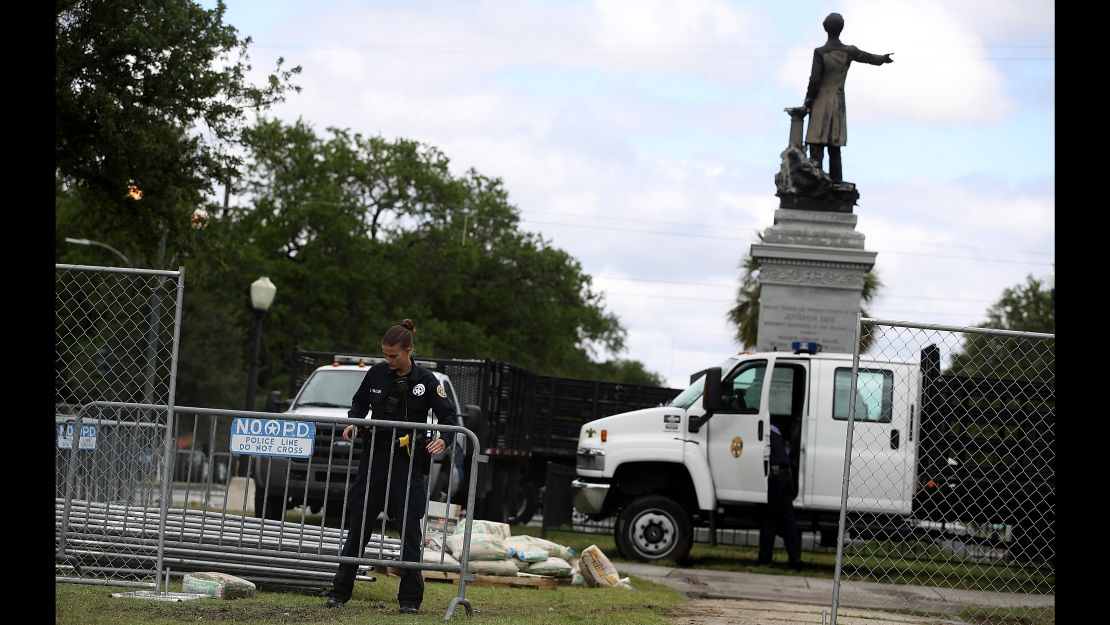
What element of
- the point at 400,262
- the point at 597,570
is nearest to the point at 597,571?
the point at 597,570

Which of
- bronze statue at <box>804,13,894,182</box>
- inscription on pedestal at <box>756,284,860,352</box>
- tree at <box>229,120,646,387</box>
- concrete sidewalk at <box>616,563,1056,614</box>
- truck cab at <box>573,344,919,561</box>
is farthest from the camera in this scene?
tree at <box>229,120,646,387</box>

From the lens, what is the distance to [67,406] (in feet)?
30.7

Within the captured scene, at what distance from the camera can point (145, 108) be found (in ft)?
66.0

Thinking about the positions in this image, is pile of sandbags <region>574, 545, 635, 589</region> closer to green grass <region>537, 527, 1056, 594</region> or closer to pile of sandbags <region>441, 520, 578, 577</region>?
pile of sandbags <region>441, 520, 578, 577</region>

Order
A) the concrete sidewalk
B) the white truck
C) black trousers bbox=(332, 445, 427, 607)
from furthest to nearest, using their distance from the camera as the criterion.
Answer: the white truck < the concrete sidewalk < black trousers bbox=(332, 445, 427, 607)

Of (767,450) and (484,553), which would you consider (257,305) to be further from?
(484,553)

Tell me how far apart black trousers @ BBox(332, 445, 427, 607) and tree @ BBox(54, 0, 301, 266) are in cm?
1113

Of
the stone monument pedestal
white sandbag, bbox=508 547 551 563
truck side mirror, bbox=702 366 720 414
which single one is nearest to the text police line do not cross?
white sandbag, bbox=508 547 551 563

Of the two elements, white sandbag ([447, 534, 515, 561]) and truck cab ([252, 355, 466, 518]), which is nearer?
white sandbag ([447, 534, 515, 561])

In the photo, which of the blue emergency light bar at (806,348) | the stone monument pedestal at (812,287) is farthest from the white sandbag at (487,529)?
the stone monument pedestal at (812,287)

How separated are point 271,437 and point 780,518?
793cm

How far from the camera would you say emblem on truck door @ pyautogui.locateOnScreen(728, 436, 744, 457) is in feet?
50.8

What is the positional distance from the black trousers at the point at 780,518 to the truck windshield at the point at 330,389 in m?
5.05
